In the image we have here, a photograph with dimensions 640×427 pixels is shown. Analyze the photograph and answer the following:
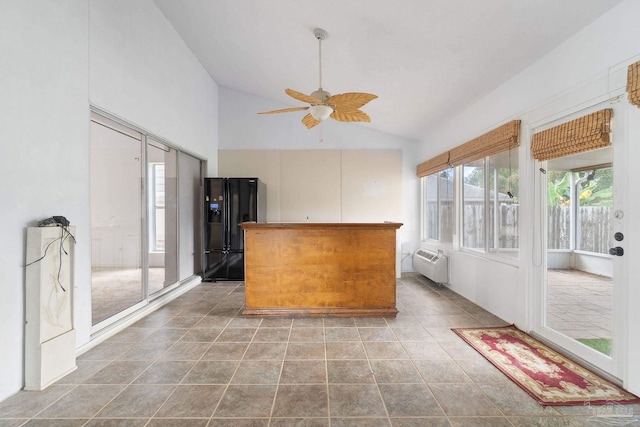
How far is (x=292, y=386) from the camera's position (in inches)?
77.3

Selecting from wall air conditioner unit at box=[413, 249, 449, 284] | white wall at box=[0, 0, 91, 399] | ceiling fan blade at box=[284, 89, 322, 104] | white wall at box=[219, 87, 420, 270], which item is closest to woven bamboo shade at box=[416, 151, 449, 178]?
white wall at box=[219, 87, 420, 270]

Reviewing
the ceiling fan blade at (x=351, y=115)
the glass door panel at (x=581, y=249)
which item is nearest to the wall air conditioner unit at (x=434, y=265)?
the glass door panel at (x=581, y=249)

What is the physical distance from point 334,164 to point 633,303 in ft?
14.5

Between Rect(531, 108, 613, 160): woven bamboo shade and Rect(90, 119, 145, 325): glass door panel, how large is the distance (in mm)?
4205

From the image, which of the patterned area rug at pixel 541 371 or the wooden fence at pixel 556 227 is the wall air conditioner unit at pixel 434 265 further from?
the patterned area rug at pixel 541 371

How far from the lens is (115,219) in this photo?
2.98 metres

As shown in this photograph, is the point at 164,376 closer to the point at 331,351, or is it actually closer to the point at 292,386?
the point at 292,386

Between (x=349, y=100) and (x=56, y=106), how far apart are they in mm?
2415

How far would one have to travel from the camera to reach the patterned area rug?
1.81m

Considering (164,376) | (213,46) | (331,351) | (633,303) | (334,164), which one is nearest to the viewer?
(633,303)

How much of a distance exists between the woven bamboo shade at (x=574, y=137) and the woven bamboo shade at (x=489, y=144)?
235 millimetres

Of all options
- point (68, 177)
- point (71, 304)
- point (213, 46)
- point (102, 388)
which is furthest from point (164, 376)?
point (213, 46)

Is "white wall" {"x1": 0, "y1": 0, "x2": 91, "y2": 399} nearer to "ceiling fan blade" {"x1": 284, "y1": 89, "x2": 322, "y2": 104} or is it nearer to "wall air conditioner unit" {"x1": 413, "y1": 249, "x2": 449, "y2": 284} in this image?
"ceiling fan blade" {"x1": 284, "y1": 89, "x2": 322, "y2": 104}

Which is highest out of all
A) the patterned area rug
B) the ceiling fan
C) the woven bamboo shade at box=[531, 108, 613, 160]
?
the ceiling fan
